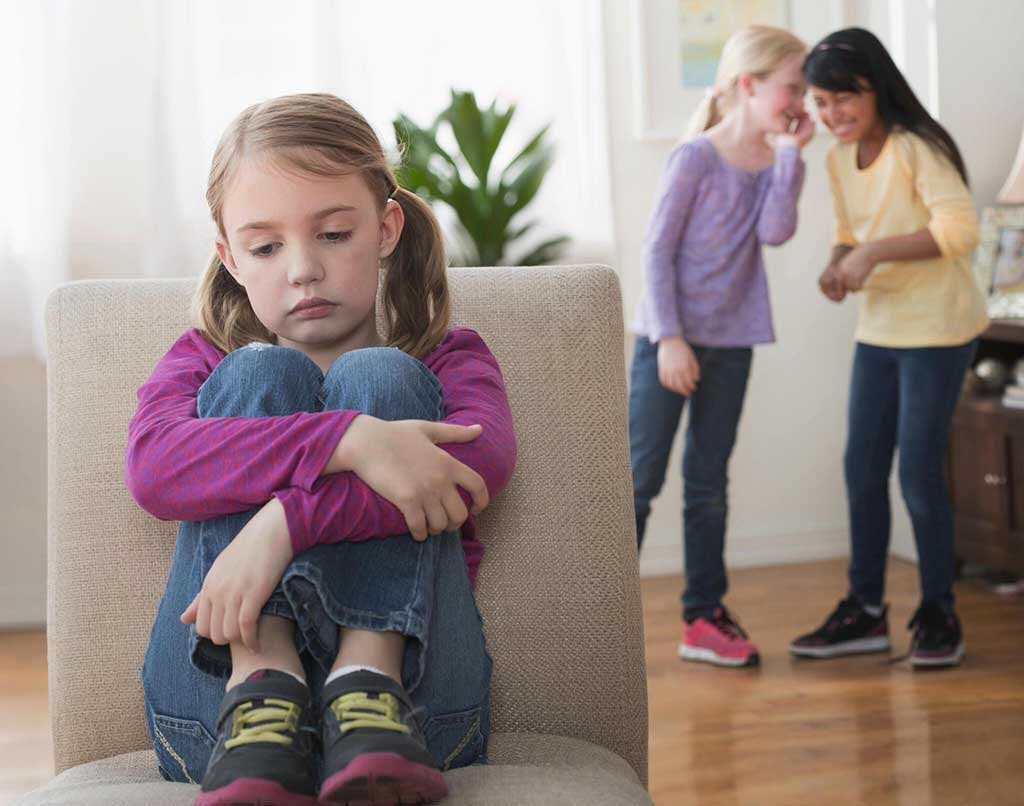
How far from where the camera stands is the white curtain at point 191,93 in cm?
313

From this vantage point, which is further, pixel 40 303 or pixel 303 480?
pixel 40 303

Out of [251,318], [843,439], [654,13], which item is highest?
[654,13]

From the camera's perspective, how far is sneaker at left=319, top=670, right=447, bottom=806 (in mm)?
953

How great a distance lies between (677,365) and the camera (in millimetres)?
2592

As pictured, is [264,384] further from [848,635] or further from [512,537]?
[848,635]

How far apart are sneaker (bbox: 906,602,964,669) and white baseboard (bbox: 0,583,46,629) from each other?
2092mm

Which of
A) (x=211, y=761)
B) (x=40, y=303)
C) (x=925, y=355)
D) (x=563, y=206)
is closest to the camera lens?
(x=211, y=761)

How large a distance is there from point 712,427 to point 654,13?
1.28 meters

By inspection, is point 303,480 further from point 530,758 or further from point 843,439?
point 843,439

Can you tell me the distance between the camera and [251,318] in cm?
139

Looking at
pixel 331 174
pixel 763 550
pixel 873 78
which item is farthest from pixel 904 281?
pixel 331 174

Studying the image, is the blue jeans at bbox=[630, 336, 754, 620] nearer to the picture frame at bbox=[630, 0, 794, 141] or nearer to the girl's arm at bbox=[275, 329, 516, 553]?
the picture frame at bbox=[630, 0, 794, 141]

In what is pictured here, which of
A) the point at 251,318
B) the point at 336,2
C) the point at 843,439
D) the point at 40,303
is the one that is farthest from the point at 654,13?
the point at 251,318

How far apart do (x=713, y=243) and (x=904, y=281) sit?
380 mm
